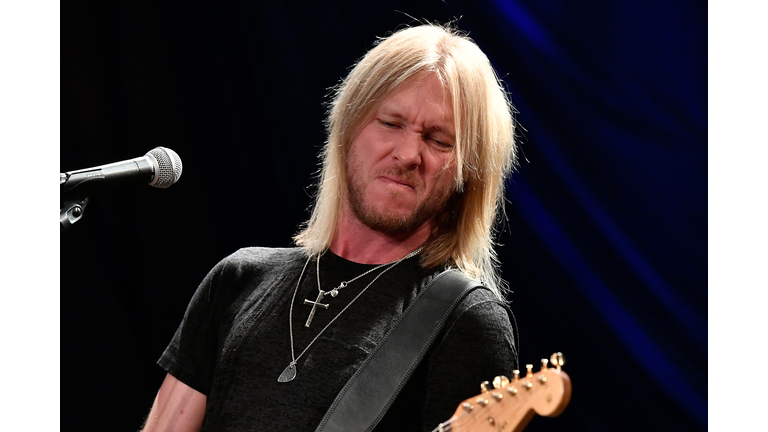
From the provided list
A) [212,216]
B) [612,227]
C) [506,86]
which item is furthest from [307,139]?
[612,227]

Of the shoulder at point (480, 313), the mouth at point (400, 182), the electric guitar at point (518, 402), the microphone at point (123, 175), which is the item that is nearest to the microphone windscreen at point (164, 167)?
the microphone at point (123, 175)

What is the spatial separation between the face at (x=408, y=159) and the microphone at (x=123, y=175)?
1.43ft

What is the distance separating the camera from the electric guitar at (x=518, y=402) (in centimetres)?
119

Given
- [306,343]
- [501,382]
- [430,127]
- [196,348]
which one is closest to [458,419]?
[501,382]

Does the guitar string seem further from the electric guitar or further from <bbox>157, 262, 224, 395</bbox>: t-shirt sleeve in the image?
<bbox>157, 262, 224, 395</bbox>: t-shirt sleeve

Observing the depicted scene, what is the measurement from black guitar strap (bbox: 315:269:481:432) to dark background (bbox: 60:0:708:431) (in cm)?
75

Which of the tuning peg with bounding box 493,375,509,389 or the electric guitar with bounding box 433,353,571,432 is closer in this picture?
the electric guitar with bounding box 433,353,571,432

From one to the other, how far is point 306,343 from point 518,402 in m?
0.61

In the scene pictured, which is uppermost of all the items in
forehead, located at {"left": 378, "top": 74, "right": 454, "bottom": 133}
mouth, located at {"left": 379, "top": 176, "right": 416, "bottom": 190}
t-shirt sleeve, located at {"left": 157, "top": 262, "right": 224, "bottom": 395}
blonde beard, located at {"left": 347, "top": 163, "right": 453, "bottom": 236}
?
forehead, located at {"left": 378, "top": 74, "right": 454, "bottom": 133}

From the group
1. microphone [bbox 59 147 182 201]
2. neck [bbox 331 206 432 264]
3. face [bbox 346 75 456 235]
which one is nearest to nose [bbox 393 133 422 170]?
face [bbox 346 75 456 235]

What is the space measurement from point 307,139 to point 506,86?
29.1 inches

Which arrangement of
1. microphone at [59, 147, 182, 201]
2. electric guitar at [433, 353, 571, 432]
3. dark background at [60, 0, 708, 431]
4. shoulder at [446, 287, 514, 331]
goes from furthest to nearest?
dark background at [60, 0, 708, 431] → shoulder at [446, 287, 514, 331] → microphone at [59, 147, 182, 201] → electric guitar at [433, 353, 571, 432]

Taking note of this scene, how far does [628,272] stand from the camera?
7.40 ft

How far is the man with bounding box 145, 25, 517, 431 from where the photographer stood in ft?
5.39
